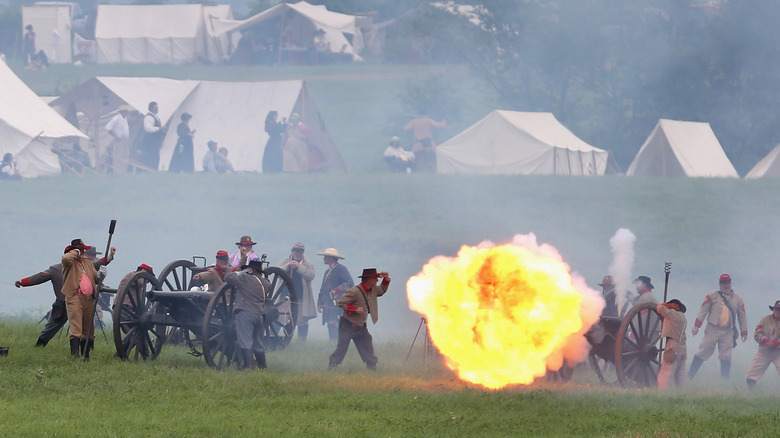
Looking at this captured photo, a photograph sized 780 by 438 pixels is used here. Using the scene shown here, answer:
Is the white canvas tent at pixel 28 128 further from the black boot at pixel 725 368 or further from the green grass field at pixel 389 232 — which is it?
the black boot at pixel 725 368

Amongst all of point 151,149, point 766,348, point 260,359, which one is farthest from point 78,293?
point 151,149

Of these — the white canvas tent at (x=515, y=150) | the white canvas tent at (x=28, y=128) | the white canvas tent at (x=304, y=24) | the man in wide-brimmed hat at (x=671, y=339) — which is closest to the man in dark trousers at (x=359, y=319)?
the man in wide-brimmed hat at (x=671, y=339)

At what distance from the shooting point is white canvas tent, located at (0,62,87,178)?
3231 centimetres

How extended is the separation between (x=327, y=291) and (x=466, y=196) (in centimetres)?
1483

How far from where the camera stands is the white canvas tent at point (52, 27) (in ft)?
184

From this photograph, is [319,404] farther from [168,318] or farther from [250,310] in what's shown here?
[168,318]

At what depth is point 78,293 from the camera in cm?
1510

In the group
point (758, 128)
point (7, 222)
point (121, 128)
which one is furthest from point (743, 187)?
point (7, 222)

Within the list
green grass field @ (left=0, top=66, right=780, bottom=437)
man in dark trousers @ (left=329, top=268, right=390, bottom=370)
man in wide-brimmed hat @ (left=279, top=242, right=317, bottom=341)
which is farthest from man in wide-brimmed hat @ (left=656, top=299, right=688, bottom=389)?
→ man in wide-brimmed hat @ (left=279, top=242, right=317, bottom=341)

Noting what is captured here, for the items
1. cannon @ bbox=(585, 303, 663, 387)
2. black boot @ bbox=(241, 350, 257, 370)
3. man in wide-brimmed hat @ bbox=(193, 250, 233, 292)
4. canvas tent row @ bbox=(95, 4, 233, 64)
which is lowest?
black boot @ bbox=(241, 350, 257, 370)

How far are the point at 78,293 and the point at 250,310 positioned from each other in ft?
6.95

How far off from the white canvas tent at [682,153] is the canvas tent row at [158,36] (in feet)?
72.8

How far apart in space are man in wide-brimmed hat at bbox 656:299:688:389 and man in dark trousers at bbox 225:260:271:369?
5.05 meters

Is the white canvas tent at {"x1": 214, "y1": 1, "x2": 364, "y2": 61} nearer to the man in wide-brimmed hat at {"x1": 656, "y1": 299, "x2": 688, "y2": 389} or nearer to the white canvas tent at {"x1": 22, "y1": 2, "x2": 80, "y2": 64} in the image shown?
the white canvas tent at {"x1": 22, "y1": 2, "x2": 80, "y2": 64}
